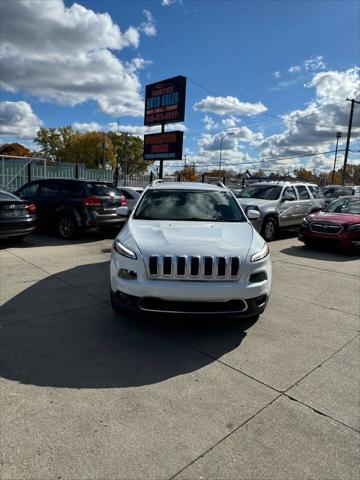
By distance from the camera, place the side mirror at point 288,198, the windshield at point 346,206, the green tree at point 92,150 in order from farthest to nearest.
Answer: the green tree at point 92,150 → the side mirror at point 288,198 → the windshield at point 346,206

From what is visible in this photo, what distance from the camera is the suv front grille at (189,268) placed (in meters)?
3.53

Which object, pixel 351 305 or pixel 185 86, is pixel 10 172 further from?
pixel 351 305

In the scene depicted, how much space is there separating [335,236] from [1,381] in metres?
8.07

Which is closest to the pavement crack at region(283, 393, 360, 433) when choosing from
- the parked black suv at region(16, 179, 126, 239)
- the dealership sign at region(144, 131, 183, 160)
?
the parked black suv at region(16, 179, 126, 239)

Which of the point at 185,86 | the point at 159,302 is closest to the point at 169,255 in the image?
the point at 159,302

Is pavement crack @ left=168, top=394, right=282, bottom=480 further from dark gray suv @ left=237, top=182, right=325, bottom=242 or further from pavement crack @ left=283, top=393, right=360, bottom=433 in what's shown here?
dark gray suv @ left=237, top=182, right=325, bottom=242

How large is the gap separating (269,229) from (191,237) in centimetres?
746

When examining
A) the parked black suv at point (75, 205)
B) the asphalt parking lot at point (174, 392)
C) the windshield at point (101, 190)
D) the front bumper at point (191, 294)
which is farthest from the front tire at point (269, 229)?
the front bumper at point (191, 294)

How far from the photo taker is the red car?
876 cm

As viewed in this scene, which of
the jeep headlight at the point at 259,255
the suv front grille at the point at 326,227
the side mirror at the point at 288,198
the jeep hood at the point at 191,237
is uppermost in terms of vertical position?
the side mirror at the point at 288,198

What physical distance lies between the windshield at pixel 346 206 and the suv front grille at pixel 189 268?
7.64 metres

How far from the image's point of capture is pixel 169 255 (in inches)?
140

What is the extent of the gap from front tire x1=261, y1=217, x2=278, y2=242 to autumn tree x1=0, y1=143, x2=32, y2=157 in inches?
2999

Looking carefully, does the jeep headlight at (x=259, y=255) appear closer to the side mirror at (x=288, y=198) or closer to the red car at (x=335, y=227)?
the red car at (x=335, y=227)
